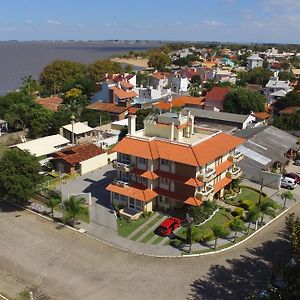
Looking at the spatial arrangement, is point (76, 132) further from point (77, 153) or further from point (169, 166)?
point (169, 166)

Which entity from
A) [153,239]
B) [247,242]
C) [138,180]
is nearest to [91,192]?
[138,180]

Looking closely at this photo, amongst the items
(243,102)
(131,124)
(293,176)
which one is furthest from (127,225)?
(243,102)

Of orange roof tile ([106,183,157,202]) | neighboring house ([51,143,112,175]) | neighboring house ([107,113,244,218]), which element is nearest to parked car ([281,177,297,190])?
neighboring house ([107,113,244,218])

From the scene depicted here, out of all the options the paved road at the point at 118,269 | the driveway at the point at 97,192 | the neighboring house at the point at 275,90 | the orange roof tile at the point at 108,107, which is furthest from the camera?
the neighboring house at the point at 275,90

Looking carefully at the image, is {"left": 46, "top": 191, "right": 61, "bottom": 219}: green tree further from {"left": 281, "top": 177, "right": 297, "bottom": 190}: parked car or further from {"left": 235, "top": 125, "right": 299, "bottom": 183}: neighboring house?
{"left": 281, "top": 177, "right": 297, "bottom": 190}: parked car

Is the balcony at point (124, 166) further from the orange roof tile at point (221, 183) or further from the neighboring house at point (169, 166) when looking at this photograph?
the orange roof tile at point (221, 183)

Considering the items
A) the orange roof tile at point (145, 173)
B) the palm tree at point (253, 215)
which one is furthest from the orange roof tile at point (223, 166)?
the orange roof tile at point (145, 173)

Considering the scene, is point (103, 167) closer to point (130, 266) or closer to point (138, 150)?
point (138, 150)
